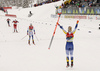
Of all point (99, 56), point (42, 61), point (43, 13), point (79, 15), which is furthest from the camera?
point (43, 13)

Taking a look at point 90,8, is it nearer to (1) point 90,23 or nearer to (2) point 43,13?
(1) point 90,23

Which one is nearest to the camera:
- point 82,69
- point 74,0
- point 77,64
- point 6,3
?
point 82,69

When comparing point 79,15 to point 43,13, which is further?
point 43,13

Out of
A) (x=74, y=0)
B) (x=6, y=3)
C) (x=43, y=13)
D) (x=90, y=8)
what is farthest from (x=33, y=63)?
(x=6, y=3)

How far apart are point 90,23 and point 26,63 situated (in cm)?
1916

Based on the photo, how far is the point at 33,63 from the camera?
24.8ft

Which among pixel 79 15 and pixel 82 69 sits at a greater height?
pixel 79 15

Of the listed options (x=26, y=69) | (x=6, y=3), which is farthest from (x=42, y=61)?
(x=6, y=3)

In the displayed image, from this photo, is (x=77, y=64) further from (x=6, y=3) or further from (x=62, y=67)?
(x=6, y=3)

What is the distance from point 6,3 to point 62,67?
10801cm

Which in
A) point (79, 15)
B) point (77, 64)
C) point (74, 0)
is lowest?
point (77, 64)

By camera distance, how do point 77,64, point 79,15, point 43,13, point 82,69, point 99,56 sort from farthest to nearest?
point 43,13 < point 79,15 < point 99,56 < point 77,64 < point 82,69

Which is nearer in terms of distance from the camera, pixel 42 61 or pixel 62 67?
pixel 62 67

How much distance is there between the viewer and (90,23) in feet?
80.6
